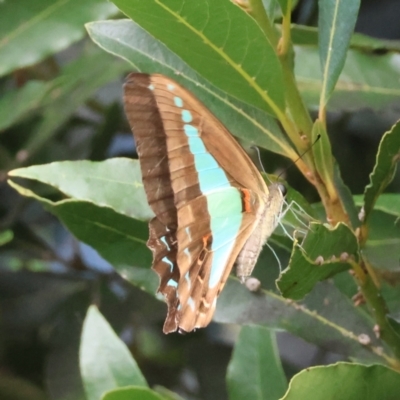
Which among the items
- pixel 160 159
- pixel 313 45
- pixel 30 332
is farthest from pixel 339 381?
pixel 30 332

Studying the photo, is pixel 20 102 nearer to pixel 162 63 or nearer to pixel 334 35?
pixel 162 63

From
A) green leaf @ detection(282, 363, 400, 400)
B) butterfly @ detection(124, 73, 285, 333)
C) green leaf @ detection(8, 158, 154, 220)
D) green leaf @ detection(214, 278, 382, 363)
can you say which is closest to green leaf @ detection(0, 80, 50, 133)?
green leaf @ detection(8, 158, 154, 220)

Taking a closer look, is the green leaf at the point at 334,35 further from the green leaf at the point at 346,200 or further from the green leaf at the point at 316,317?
the green leaf at the point at 316,317

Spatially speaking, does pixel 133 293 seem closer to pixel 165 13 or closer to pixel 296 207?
pixel 296 207

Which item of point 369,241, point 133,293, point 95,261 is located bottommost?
point 95,261

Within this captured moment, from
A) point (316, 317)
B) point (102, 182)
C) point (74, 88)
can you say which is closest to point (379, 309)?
point (316, 317)

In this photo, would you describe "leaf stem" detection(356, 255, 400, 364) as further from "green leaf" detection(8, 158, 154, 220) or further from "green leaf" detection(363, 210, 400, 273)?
"green leaf" detection(8, 158, 154, 220)
